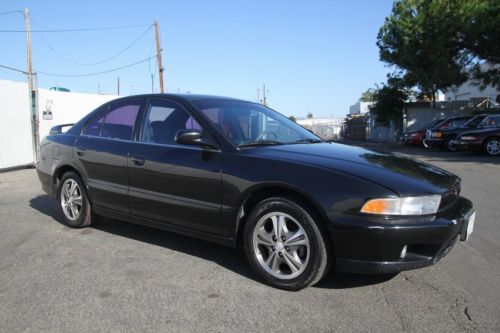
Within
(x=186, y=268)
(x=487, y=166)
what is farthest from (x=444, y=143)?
(x=186, y=268)

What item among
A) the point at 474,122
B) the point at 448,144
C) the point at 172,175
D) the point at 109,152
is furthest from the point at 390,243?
the point at 474,122

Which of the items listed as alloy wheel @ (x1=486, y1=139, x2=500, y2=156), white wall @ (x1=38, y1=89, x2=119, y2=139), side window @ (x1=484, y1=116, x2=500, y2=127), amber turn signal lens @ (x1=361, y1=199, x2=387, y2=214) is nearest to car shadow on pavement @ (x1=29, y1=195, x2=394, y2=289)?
amber turn signal lens @ (x1=361, y1=199, x2=387, y2=214)

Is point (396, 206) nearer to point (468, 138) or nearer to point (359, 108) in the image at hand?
point (468, 138)

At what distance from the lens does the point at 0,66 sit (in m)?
13.9

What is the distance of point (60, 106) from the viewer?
51.2 feet

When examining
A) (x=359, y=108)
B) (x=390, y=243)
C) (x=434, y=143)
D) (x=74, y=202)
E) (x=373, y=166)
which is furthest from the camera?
(x=359, y=108)

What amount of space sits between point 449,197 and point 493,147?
1371 centimetres

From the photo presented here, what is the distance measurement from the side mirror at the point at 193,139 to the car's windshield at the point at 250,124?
178 mm

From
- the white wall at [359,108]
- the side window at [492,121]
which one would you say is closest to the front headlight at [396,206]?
the side window at [492,121]

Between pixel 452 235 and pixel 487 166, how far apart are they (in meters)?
10.3

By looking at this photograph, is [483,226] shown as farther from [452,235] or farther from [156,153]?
[156,153]

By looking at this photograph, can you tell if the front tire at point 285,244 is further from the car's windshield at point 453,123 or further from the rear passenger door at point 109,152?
the car's windshield at point 453,123

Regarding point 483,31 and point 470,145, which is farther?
point 483,31

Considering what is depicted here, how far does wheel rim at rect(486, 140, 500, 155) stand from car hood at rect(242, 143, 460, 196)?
13.1 metres
